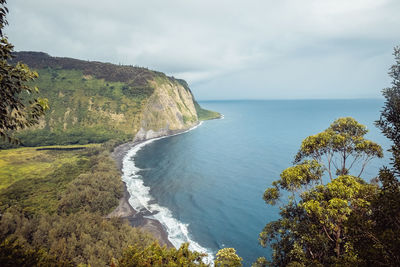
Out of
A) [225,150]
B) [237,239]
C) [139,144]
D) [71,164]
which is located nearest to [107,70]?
[139,144]

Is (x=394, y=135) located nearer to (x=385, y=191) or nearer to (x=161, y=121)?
(x=385, y=191)

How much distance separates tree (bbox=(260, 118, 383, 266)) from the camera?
1296 centimetres

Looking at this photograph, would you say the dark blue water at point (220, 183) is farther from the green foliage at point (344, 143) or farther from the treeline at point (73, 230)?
the green foliage at point (344, 143)

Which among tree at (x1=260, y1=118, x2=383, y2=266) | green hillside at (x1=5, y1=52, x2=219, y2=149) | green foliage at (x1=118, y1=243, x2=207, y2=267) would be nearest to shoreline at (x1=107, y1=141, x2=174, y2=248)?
green foliage at (x1=118, y1=243, x2=207, y2=267)

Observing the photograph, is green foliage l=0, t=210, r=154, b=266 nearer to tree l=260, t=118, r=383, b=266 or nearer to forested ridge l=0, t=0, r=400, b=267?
forested ridge l=0, t=0, r=400, b=267

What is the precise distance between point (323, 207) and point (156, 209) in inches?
1673

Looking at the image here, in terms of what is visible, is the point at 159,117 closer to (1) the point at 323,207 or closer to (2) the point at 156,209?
(2) the point at 156,209

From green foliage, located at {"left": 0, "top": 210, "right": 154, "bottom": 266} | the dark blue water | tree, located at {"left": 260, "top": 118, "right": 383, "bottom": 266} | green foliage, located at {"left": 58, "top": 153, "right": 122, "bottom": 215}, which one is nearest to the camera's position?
tree, located at {"left": 260, "top": 118, "right": 383, "bottom": 266}

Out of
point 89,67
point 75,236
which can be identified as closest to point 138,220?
point 75,236

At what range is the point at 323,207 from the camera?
14.0 metres

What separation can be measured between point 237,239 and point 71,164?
223 ft

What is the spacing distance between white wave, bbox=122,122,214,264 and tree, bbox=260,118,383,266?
17.5 meters

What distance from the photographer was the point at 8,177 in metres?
63.5

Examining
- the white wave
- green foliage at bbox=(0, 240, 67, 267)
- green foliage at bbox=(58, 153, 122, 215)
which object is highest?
green foliage at bbox=(0, 240, 67, 267)
